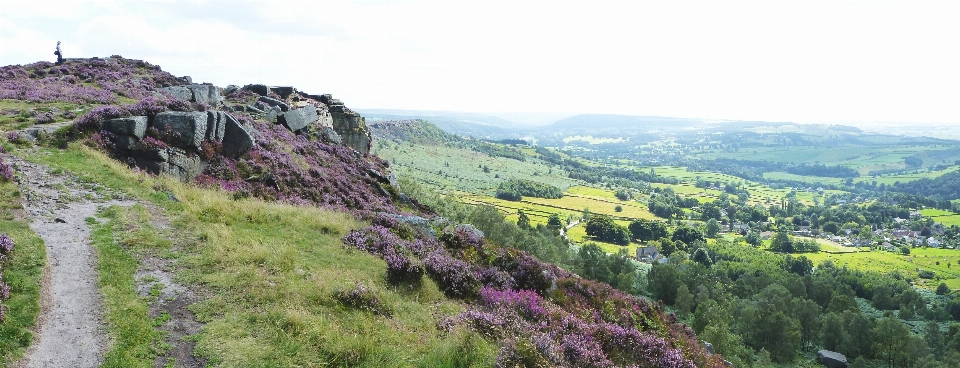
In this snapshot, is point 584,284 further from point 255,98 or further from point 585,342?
point 255,98

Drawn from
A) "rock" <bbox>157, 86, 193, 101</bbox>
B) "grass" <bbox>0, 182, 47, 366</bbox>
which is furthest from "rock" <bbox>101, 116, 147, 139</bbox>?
"rock" <bbox>157, 86, 193, 101</bbox>

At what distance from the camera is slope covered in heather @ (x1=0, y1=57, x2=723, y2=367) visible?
448 inches

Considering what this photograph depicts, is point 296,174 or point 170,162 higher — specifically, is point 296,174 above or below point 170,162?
below

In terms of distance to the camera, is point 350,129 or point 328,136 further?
point 350,129

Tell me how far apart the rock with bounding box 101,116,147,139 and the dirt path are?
5.82m

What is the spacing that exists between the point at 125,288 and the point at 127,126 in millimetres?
18833

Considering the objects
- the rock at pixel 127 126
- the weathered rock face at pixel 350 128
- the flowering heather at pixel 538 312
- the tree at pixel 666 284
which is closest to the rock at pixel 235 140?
the rock at pixel 127 126

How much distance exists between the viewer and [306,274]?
16.0 m

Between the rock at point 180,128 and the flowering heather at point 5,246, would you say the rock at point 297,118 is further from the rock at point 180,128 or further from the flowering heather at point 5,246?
the flowering heather at point 5,246

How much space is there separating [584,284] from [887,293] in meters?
117

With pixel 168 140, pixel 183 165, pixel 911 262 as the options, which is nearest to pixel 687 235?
pixel 911 262

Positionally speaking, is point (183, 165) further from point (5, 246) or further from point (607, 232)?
point (607, 232)

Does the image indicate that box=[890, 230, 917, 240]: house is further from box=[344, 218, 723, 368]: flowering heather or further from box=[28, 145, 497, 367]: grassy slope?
box=[28, 145, 497, 367]: grassy slope

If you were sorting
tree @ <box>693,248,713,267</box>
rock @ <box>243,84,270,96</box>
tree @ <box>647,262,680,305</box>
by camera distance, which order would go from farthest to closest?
tree @ <box>693,248,713,267</box>
tree @ <box>647,262,680,305</box>
rock @ <box>243,84,270,96</box>
